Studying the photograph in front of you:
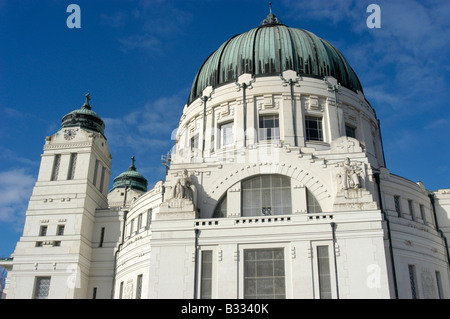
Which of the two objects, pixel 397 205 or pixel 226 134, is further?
pixel 226 134

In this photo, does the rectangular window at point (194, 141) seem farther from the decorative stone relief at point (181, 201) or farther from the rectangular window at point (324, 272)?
the rectangular window at point (324, 272)

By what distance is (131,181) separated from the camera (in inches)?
2717

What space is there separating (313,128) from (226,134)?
7366 mm

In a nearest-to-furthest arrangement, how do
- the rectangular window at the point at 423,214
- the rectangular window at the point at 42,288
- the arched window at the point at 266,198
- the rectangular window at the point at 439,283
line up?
the arched window at the point at 266,198, the rectangular window at the point at 439,283, the rectangular window at the point at 423,214, the rectangular window at the point at 42,288

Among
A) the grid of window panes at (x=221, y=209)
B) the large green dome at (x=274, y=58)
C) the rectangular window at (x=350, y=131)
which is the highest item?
the large green dome at (x=274, y=58)

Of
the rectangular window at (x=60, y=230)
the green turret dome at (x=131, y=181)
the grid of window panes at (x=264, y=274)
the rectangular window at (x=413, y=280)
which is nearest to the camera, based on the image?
the grid of window panes at (x=264, y=274)

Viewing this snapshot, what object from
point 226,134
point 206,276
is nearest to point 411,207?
point 226,134

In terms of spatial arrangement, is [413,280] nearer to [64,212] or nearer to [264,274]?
A: [264,274]

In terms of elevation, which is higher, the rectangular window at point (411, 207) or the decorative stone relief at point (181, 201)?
the rectangular window at point (411, 207)

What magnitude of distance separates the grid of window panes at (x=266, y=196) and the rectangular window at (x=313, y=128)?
8.41m

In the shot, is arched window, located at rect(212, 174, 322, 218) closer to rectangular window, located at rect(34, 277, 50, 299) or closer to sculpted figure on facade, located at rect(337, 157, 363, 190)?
sculpted figure on facade, located at rect(337, 157, 363, 190)

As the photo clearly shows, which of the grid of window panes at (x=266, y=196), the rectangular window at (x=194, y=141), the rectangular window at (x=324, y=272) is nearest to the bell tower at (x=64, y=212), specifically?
the rectangular window at (x=194, y=141)

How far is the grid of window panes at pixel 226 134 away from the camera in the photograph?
4200cm
